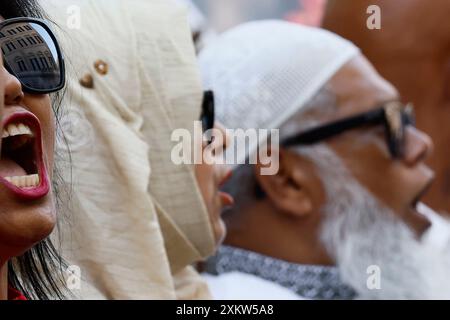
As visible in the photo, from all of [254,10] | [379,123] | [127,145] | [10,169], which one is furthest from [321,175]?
[254,10]

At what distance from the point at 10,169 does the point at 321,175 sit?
8.15ft

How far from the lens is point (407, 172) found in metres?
4.35

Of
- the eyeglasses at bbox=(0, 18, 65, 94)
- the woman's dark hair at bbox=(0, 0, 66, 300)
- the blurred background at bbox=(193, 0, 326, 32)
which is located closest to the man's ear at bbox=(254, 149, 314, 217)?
the woman's dark hair at bbox=(0, 0, 66, 300)

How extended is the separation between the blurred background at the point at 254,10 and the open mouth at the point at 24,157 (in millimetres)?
4675

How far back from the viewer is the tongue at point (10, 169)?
1820 millimetres

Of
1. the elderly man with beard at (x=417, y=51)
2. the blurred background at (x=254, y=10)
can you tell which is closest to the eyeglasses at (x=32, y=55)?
the elderly man with beard at (x=417, y=51)

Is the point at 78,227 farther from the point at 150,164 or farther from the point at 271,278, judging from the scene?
the point at 271,278

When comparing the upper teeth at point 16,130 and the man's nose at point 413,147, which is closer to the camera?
the upper teeth at point 16,130

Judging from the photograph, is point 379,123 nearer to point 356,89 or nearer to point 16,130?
point 356,89

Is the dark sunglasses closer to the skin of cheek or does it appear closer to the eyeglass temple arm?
the eyeglass temple arm

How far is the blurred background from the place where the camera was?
6.59m

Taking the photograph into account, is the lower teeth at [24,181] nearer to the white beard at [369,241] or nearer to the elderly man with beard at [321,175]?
the elderly man with beard at [321,175]

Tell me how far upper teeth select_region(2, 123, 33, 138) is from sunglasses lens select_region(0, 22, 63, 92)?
0.09 metres

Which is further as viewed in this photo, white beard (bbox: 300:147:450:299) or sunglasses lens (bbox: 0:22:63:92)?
white beard (bbox: 300:147:450:299)
